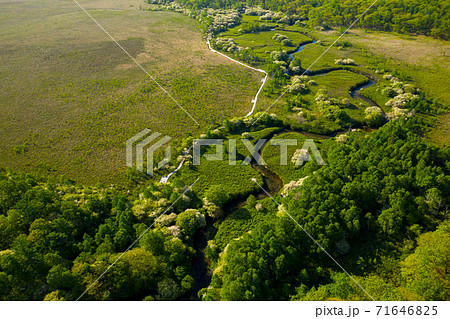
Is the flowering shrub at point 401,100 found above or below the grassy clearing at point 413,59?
below

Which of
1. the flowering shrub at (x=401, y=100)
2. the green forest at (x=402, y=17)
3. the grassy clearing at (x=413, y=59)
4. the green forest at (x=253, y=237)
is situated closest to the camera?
the green forest at (x=253, y=237)

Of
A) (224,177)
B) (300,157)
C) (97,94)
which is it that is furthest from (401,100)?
(97,94)

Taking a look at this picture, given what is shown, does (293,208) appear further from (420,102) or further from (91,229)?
(420,102)

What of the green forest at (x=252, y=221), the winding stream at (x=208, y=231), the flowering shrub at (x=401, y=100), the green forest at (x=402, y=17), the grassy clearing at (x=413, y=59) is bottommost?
the winding stream at (x=208, y=231)

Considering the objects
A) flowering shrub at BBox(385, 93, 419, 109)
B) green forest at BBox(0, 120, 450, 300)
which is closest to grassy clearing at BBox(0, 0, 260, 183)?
green forest at BBox(0, 120, 450, 300)

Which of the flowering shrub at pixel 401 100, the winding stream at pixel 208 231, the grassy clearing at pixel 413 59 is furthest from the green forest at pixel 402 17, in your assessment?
the winding stream at pixel 208 231

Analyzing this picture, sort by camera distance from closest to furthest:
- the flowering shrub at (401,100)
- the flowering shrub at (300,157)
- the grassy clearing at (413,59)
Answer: the flowering shrub at (300,157)
the flowering shrub at (401,100)
the grassy clearing at (413,59)

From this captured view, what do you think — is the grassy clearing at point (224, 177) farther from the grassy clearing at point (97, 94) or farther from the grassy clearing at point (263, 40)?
the grassy clearing at point (263, 40)

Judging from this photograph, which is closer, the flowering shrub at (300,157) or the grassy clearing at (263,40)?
the flowering shrub at (300,157)

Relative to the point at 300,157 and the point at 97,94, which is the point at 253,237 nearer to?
the point at 300,157
